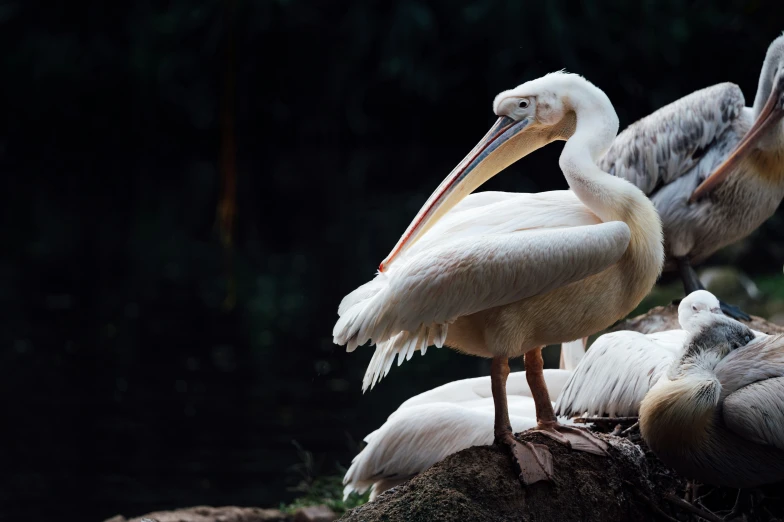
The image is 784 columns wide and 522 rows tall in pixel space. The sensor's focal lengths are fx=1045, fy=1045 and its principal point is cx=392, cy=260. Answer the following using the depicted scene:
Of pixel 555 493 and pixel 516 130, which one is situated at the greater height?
pixel 516 130

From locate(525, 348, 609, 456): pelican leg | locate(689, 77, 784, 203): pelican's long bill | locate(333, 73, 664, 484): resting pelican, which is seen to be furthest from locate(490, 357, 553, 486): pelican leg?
locate(689, 77, 784, 203): pelican's long bill

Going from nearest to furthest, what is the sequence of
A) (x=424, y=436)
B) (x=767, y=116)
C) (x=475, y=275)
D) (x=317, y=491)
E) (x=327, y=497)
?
(x=475, y=275) → (x=424, y=436) → (x=767, y=116) → (x=327, y=497) → (x=317, y=491)

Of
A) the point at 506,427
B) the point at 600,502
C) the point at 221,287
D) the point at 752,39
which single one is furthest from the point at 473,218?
the point at 752,39

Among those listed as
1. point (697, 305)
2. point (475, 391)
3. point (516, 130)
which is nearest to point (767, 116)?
point (697, 305)

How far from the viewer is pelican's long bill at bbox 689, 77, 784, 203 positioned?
210 inches

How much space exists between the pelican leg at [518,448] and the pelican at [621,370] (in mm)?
694

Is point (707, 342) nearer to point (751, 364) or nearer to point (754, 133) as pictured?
point (751, 364)

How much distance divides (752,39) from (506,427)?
16.4m

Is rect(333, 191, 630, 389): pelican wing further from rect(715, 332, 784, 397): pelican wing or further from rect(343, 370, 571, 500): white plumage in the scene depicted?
rect(343, 370, 571, 500): white plumage

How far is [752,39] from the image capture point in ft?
58.5

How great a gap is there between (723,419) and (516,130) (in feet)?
3.59

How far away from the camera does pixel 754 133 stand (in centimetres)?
540

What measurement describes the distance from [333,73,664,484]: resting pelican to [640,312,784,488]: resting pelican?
239 millimetres

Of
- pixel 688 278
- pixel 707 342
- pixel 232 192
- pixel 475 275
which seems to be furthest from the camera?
pixel 232 192
